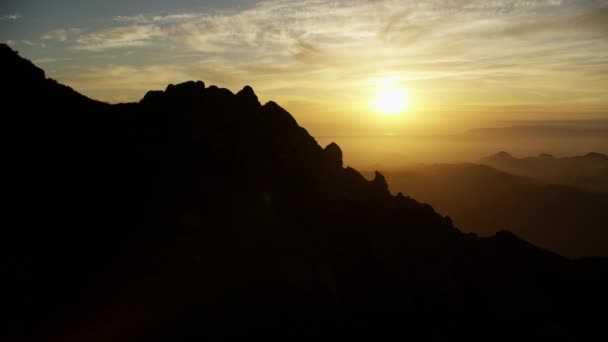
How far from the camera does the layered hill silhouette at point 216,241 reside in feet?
105

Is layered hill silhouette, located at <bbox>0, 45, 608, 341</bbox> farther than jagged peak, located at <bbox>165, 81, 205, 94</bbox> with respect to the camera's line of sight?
No

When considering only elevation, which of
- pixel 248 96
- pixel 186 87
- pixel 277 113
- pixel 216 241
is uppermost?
pixel 248 96

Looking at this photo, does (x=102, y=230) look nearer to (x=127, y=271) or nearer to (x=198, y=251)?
(x=127, y=271)

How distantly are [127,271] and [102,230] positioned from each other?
5.24m

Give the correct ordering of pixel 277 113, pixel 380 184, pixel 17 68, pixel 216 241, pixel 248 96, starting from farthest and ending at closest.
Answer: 1. pixel 380 184
2. pixel 277 113
3. pixel 248 96
4. pixel 17 68
5. pixel 216 241

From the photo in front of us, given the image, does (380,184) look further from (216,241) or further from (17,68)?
(17,68)

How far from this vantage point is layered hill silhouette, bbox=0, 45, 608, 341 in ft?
105

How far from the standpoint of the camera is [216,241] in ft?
129

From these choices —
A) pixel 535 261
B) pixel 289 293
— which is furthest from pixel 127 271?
pixel 535 261

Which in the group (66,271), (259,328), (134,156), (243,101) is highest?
(243,101)

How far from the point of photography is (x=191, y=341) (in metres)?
31.9

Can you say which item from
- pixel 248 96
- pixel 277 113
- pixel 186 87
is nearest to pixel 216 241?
pixel 186 87

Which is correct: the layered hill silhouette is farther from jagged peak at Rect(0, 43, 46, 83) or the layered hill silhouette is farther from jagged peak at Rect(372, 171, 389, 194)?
jagged peak at Rect(372, 171, 389, 194)

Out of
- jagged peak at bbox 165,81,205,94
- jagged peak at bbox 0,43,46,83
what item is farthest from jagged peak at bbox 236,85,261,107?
jagged peak at bbox 0,43,46,83
